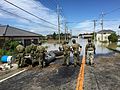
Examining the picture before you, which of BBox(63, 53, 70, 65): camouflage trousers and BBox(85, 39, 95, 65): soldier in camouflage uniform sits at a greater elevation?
BBox(85, 39, 95, 65): soldier in camouflage uniform

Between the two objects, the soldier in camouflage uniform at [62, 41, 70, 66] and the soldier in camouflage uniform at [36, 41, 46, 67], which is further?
the soldier in camouflage uniform at [62, 41, 70, 66]

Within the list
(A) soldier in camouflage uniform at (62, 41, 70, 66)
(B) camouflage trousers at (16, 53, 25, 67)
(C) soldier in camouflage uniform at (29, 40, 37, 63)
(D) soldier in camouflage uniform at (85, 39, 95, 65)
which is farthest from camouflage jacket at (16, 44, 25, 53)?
(D) soldier in camouflage uniform at (85, 39, 95, 65)

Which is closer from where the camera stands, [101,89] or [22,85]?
[101,89]

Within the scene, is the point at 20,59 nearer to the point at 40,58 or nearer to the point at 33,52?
the point at 33,52

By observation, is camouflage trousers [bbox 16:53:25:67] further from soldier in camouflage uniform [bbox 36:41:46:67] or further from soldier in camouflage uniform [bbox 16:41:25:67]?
soldier in camouflage uniform [bbox 36:41:46:67]

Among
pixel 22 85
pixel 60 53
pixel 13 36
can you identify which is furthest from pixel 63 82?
pixel 13 36

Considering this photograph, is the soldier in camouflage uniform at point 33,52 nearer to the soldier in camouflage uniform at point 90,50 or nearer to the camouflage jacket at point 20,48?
the camouflage jacket at point 20,48

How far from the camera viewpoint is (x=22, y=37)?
33.9 m

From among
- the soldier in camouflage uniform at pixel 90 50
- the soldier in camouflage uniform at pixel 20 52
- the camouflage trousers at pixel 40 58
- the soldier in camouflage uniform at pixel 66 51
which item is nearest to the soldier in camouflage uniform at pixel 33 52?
the camouflage trousers at pixel 40 58

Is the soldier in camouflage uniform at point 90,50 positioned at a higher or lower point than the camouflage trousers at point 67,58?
higher

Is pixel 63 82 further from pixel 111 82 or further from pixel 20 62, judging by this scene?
pixel 20 62

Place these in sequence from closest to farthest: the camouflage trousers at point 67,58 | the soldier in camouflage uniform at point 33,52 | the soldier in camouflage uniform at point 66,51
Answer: the soldier in camouflage uniform at point 33,52 → the soldier in camouflage uniform at point 66,51 → the camouflage trousers at point 67,58

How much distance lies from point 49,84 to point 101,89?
222 centimetres

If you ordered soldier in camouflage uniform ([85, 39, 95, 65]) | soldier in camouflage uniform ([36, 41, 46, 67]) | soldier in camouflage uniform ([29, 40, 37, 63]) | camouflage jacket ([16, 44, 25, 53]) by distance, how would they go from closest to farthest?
soldier in camouflage uniform ([36, 41, 46, 67]), camouflage jacket ([16, 44, 25, 53]), soldier in camouflage uniform ([29, 40, 37, 63]), soldier in camouflage uniform ([85, 39, 95, 65])
